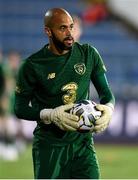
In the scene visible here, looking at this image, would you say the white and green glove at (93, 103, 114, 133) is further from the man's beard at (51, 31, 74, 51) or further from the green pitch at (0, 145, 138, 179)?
the green pitch at (0, 145, 138, 179)

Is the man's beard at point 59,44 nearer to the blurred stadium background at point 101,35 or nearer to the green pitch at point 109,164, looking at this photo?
the green pitch at point 109,164

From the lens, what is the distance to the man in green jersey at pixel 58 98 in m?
5.01

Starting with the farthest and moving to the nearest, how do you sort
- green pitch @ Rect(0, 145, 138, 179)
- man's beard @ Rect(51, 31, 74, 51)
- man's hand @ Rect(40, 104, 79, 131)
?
1. green pitch @ Rect(0, 145, 138, 179)
2. man's beard @ Rect(51, 31, 74, 51)
3. man's hand @ Rect(40, 104, 79, 131)

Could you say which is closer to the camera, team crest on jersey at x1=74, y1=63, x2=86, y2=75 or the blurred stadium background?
team crest on jersey at x1=74, y1=63, x2=86, y2=75

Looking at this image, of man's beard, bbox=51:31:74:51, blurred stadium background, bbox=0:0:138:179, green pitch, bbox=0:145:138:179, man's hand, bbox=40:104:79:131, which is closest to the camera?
man's hand, bbox=40:104:79:131

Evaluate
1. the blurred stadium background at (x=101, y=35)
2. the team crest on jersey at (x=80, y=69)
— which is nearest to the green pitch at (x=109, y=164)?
the blurred stadium background at (x=101, y=35)

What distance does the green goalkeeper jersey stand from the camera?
505cm

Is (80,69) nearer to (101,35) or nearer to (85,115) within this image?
(85,115)

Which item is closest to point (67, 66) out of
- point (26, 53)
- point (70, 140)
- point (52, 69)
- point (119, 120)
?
point (52, 69)

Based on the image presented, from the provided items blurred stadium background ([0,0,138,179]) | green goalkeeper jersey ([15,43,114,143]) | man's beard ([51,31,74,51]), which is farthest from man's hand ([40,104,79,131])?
blurred stadium background ([0,0,138,179])

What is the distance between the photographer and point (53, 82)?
5.04 m

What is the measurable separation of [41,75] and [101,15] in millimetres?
13118

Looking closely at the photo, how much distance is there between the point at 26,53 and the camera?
1789cm

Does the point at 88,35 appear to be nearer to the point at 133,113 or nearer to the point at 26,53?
the point at 26,53
